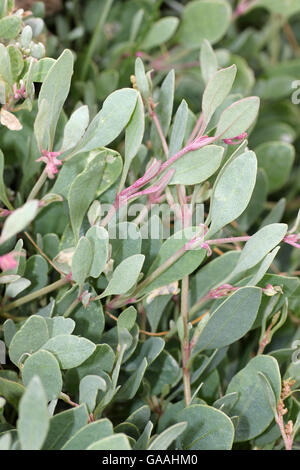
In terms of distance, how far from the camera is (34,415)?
1.11 feet

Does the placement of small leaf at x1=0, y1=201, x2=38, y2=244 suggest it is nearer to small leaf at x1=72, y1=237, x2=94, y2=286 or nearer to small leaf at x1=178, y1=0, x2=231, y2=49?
small leaf at x1=72, y1=237, x2=94, y2=286

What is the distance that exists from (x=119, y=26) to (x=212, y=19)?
4.8 inches

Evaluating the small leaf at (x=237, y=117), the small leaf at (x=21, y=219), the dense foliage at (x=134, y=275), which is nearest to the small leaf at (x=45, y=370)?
the dense foliage at (x=134, y=275)

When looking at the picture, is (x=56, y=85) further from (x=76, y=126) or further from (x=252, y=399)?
(x=252, y=399)

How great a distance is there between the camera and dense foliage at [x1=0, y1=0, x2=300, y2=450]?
0.44 meters

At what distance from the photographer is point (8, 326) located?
0.46 m

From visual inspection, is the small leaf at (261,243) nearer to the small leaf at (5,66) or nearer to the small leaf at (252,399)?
the small leaf at (252,399)

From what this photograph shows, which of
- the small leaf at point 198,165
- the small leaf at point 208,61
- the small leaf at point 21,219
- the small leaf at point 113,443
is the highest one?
the small leaf at point 21,219

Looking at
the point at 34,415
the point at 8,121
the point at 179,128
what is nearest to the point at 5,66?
the point at 8,121

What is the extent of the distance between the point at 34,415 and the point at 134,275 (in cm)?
14

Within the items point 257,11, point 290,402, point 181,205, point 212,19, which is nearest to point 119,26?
point 212,19

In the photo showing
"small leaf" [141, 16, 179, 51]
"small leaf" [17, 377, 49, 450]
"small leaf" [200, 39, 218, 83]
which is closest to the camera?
"small leaf" [17, 377, 49, 450]

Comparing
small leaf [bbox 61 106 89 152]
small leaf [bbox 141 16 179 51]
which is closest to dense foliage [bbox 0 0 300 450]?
small leaf [bbox 61 106 89 152]

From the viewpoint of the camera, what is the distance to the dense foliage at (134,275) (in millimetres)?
436
